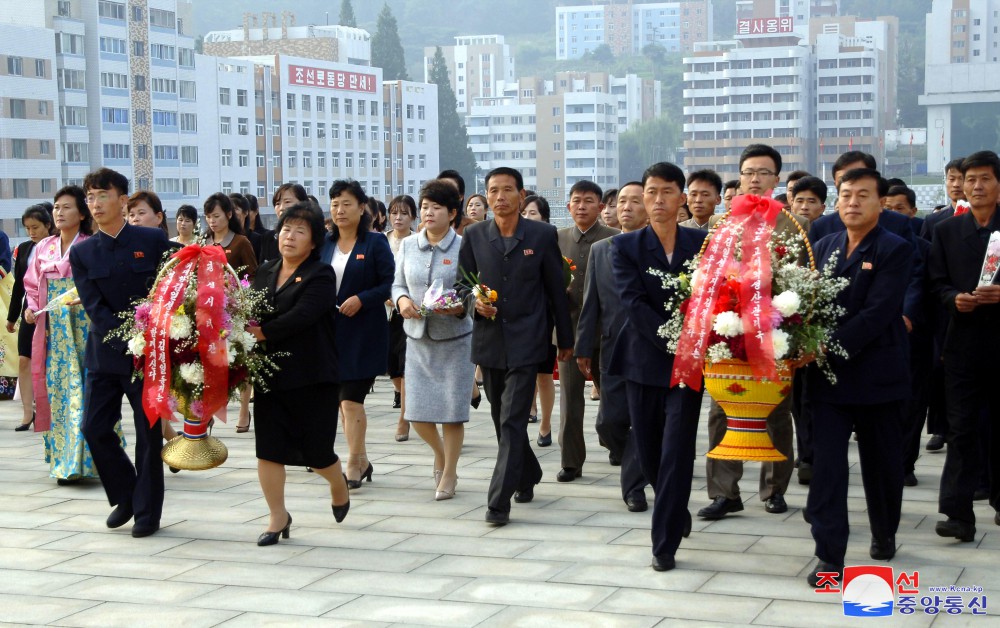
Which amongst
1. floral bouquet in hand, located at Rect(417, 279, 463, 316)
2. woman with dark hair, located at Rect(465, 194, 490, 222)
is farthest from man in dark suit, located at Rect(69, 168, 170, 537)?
woman with dark hair, located at Rect(465, 194, 490, 222)

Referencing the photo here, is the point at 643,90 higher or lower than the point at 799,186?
higher

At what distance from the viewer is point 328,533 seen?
6.46 m

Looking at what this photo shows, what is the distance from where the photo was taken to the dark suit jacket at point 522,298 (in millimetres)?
6688

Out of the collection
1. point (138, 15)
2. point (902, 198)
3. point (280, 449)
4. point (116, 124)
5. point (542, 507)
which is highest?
point (138, 15)

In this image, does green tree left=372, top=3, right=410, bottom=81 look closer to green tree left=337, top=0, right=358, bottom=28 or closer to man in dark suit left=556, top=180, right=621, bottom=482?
green tree left=337, top=0, right=358, bottom=28

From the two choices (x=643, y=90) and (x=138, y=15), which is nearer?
(x=138, y=15)

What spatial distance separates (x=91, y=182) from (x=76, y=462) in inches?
78.7

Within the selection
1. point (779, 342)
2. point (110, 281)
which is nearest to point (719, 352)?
point (779, 342)

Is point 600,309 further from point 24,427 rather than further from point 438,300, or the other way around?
point 24,427

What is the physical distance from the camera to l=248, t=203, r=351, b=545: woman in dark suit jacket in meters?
6.15

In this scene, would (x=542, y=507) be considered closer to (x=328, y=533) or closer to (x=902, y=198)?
(x=328, y=533)

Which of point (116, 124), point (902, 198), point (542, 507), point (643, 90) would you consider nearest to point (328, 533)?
point (542, 507)

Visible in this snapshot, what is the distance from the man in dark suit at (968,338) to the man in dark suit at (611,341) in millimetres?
1580

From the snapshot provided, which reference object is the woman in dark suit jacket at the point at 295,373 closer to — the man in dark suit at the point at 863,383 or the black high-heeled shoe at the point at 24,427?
the man in dark suit at the point at 863,383
